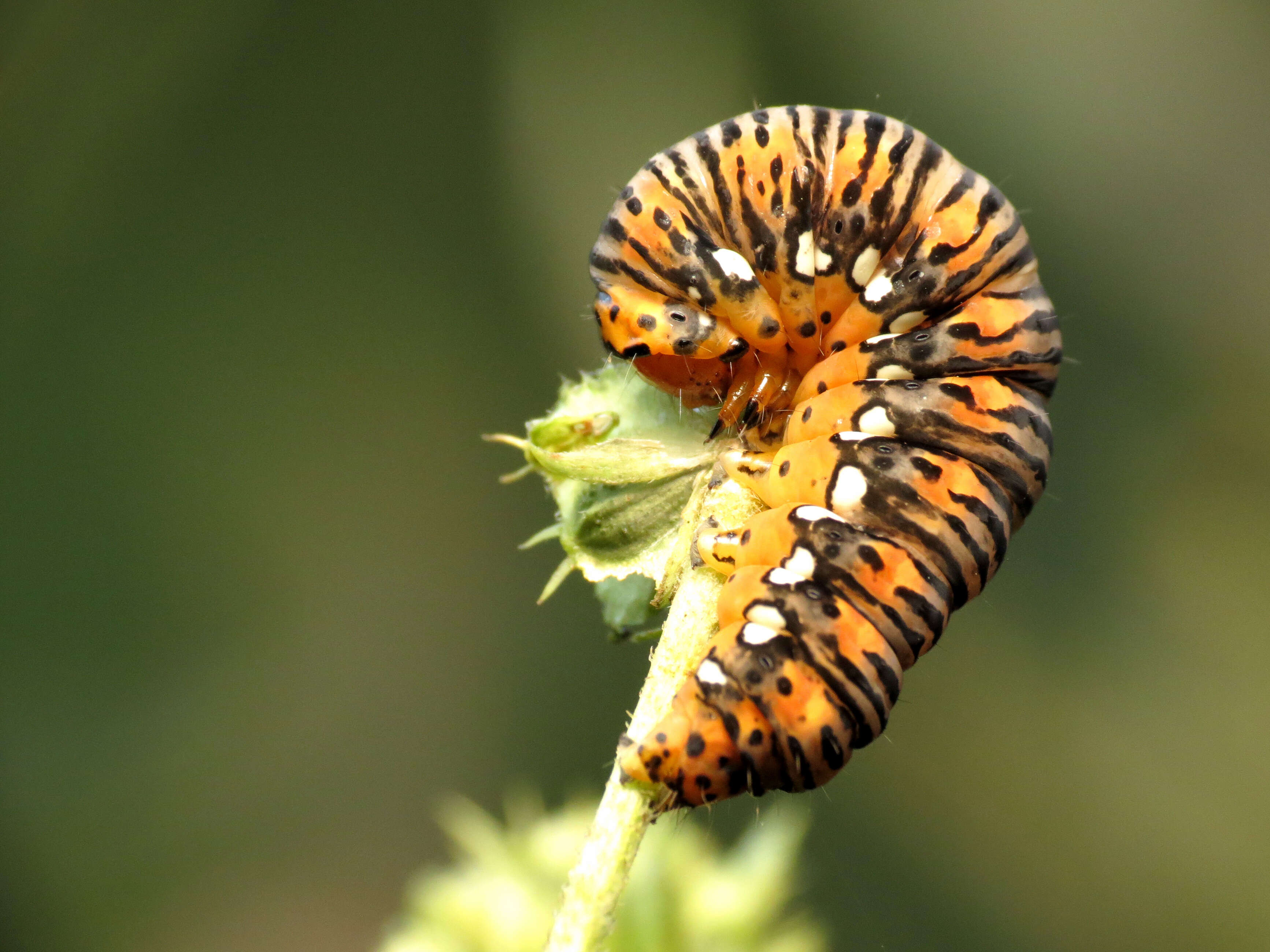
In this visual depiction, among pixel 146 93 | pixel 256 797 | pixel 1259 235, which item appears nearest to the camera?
pixel 146 93

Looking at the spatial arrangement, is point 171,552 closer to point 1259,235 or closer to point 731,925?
point 731,925

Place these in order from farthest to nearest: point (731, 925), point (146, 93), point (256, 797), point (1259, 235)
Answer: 1. point (256, 797)
2. point (1259, 235)
3. point (146, 93)
4. point (731, 925)

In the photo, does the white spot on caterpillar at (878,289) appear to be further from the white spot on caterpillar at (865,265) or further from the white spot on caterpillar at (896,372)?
the white spot on caterpillar at (896,372)

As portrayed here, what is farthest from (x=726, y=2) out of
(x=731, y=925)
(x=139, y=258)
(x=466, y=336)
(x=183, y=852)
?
(x=183, y=852)

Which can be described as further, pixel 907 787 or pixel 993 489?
pixel 907 787

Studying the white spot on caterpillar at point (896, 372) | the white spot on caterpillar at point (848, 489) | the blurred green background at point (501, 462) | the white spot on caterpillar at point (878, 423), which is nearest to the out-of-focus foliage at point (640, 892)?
the white spot on caterpillar at point (848, 489)

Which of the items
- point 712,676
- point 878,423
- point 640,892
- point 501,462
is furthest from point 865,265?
point 501,462
